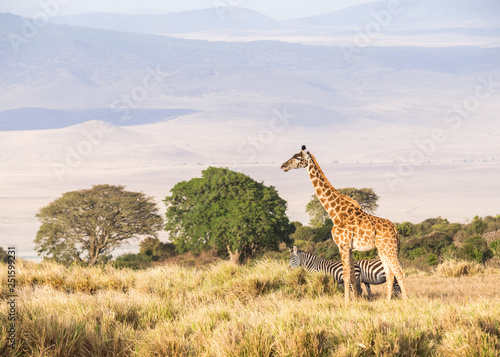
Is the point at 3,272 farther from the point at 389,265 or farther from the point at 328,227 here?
the point at 328,227

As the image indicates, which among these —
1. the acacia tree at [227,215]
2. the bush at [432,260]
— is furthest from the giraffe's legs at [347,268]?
the acacia tree at [227,215]

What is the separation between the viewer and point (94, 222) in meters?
54.6

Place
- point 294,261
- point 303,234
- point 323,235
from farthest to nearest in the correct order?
point 303,234
point 323,235
point 294,261

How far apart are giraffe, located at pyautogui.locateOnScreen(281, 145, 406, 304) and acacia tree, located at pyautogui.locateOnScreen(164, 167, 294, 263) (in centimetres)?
2557

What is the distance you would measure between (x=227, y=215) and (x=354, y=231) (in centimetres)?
2725

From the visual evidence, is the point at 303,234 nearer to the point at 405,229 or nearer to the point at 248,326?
the point at 405,229

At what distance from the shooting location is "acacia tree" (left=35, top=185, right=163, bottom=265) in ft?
176

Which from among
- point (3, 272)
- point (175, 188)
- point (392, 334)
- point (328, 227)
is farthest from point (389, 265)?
point (328, 227)

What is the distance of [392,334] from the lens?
383 inches

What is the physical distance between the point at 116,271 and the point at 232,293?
15.9ft

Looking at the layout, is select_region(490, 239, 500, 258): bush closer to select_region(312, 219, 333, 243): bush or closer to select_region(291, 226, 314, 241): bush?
select_region(312, 219, 333, 243): bush

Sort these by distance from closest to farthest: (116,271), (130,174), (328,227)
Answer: (116,271) → (328,227) → (130,174)

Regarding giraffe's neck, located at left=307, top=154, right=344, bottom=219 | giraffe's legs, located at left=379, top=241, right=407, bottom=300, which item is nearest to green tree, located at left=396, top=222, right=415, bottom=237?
giraffe's legs, located at left=379, top=241, right=407, bottom=300

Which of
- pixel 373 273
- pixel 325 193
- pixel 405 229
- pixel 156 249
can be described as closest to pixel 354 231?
pixel 325 193
